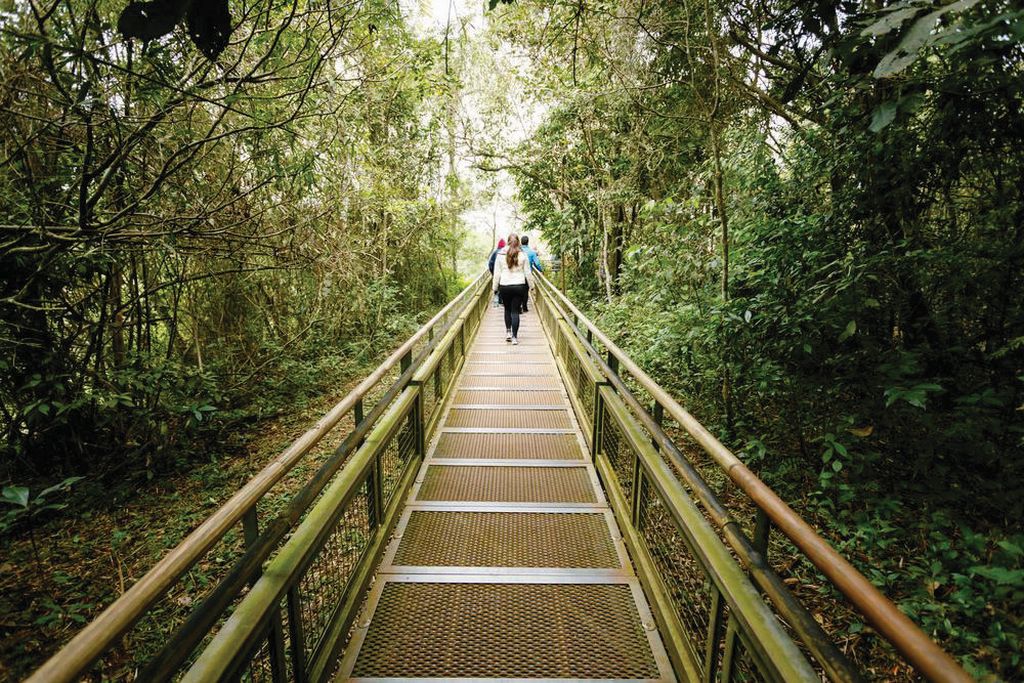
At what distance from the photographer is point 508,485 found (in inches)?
138

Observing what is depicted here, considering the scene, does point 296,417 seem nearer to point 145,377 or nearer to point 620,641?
point 145,377

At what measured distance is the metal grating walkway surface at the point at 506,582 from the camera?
1993mm

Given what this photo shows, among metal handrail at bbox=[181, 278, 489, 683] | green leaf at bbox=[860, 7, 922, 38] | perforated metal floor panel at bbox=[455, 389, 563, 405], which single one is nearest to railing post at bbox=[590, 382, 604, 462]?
metal handrail at bbox=[181, 278, 489, 683]

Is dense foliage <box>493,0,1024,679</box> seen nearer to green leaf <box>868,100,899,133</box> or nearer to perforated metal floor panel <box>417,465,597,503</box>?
green leaf <box>868,100,899,133</box>

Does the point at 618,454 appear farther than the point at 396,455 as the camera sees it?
Yes

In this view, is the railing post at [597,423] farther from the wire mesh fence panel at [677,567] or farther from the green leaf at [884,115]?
the green leaf at [884,115]

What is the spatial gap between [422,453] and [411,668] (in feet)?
6.35

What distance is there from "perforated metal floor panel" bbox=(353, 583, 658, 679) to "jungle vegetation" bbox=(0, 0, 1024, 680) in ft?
4.60

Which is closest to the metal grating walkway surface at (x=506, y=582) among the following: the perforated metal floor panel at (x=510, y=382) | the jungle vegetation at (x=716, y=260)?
the jungle vegetation at (x=716, y=260)

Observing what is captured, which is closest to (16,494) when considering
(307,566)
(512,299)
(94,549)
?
(307,566)

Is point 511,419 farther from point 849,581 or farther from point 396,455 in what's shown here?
point 849,581

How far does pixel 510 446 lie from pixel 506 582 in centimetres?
178

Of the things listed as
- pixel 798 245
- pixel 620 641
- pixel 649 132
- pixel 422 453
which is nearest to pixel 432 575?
pixel 620 641

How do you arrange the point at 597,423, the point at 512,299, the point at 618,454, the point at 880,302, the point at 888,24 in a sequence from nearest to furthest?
the point at 888,24 → the point at 618,454 → the point at 880,302 → the point at 597,423 → the point at 512,299
